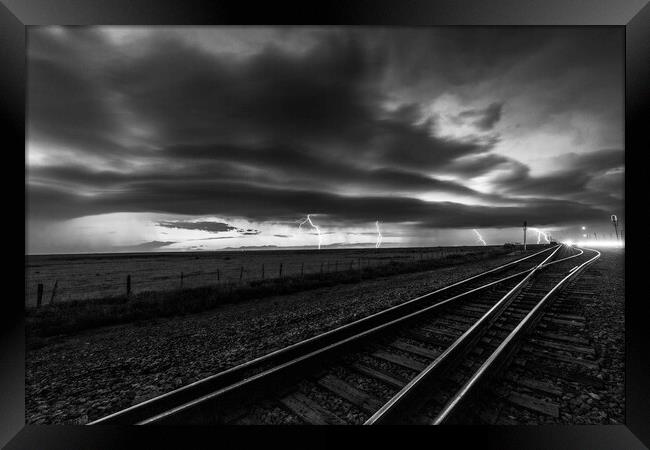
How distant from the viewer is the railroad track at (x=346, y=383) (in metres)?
2.35

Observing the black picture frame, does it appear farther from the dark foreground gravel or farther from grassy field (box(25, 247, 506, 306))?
grassy field (box(25, 247, 506, 306))

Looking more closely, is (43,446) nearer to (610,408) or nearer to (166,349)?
(166,349)

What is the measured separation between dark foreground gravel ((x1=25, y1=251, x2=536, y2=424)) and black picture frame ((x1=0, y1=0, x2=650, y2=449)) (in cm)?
74

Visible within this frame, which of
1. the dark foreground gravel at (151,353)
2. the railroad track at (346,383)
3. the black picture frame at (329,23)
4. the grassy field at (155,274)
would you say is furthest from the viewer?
the grassy field at (155,274)

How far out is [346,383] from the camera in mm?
2807

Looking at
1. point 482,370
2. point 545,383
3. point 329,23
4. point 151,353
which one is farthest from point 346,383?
point 329,23

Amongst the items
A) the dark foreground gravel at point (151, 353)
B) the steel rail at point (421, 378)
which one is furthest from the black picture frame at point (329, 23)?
the dark foreground gravel at point (151, 353)

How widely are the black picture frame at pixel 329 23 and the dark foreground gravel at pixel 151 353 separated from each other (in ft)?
2.43

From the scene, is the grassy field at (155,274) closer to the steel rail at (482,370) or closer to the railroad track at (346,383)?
the railroad track at (346,383)

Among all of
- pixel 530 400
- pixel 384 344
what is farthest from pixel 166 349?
pixel 530 400

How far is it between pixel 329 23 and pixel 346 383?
159 inches

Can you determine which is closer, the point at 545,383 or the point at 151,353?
the point at 545,383

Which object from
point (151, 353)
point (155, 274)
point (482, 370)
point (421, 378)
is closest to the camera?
point (421, 378)

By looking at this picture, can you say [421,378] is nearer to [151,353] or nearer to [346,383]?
[346,383]
